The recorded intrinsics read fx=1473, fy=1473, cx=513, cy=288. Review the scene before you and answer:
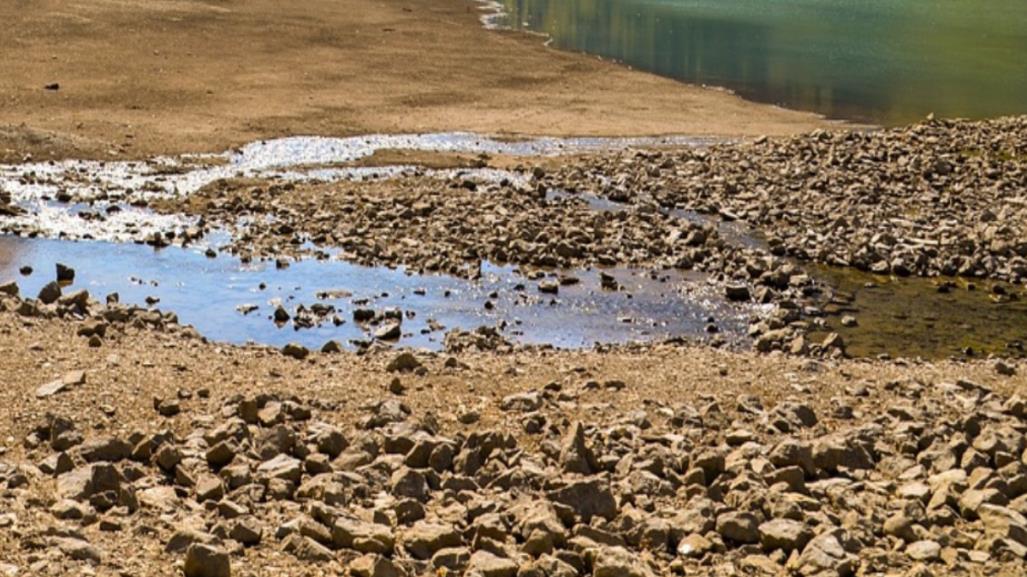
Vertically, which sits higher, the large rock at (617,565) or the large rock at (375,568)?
the large rock at (375,568)

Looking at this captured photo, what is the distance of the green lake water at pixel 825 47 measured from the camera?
143 feet

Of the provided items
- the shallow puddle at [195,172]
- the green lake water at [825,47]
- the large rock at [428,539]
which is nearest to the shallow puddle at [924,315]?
the shallow puddle at [195,172]

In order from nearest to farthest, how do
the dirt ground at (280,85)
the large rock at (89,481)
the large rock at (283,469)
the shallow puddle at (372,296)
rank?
the large rock at (89,481), the large rock at (283,469), the shallow puddle at (372,296), the dirt ground at (280,85)

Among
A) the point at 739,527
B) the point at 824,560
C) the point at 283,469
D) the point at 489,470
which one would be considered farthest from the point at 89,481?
the point at 824,560

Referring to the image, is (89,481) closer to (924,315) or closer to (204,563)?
(204,563)

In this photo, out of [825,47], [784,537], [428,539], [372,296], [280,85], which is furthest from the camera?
[825,47]

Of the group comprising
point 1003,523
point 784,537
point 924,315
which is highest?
point 784,537

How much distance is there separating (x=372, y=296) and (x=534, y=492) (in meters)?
9.50

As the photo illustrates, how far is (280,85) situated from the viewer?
36938 millimetres

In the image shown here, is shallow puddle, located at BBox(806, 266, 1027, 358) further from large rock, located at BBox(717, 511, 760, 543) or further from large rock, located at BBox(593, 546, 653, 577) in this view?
large rock, located at BBox(593, 546, 653, 577)

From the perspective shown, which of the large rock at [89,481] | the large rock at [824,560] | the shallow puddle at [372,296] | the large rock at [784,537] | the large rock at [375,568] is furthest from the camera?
the shallow puddle at [372,296]

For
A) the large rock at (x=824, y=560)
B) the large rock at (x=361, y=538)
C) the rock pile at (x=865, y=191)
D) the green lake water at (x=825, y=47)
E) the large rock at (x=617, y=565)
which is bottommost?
the green lake water at (x=825, y=47)

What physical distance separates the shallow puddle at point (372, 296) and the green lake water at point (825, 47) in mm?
21064

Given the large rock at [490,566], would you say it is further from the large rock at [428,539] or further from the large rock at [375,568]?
the large rock at [375,568]
